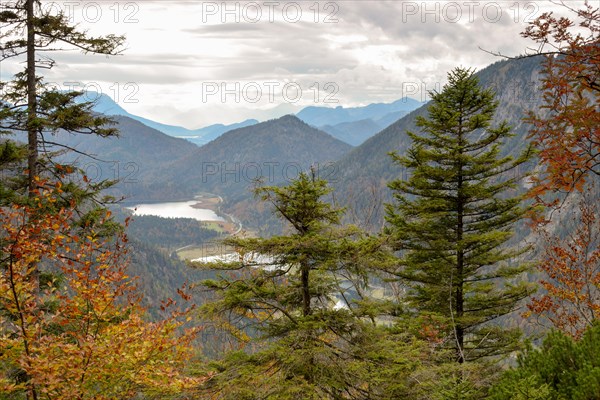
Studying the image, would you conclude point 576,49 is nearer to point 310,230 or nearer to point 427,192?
point 310,230

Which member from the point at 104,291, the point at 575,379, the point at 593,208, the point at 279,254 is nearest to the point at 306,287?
the point at 279,254

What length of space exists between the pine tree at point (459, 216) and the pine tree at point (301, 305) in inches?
180

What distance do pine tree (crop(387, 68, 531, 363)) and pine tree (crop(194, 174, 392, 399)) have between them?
456 centimetres

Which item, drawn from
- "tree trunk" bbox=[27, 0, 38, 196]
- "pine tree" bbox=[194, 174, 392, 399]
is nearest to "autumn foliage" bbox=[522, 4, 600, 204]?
"pine tree" bbox=[194, 174, 392, 399]

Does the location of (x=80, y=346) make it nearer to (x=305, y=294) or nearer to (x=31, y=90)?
(x=305, y=294)

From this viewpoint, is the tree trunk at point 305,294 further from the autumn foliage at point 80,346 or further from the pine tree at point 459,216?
the pine tree at point 459,216

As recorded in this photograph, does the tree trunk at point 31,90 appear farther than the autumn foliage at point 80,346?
Yes

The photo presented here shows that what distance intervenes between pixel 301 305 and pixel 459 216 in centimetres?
652

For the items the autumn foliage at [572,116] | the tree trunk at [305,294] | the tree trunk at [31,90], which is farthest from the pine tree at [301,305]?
the tree trunk at [31,90]

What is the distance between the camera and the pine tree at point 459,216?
13.7 m

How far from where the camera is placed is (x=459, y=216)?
550 inches

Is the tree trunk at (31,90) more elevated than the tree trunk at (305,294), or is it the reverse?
the tree trunk at (31,90)

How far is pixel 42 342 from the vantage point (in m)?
7.50

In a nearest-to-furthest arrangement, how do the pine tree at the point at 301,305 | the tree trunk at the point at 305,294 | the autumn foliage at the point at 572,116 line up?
the autumn foliage at the point at 572,116 < the pine tree at the point at 301,305 < the tree trunk at the point at 305,294
